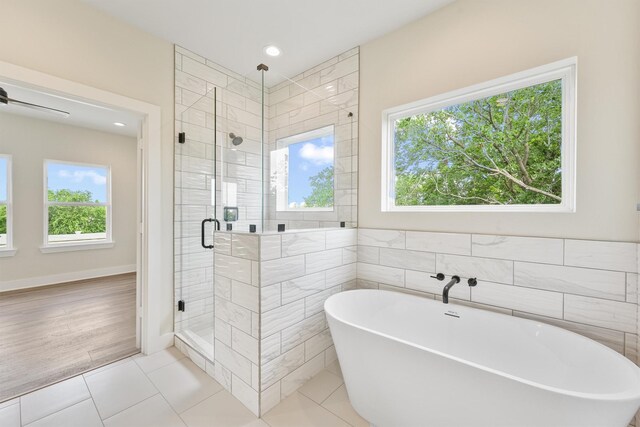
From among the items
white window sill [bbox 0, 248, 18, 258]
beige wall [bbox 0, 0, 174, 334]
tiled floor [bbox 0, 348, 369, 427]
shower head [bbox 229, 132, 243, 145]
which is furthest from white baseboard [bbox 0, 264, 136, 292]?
shower head [bbox 229, 132, 243, 145]

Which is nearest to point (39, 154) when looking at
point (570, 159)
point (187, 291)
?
point (187, 291)

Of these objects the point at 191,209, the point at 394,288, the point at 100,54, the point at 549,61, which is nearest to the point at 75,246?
the point at 191,209

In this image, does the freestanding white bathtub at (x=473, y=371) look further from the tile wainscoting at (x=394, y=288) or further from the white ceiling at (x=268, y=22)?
the white ceiling at (x=268, y=22)

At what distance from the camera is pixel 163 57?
2.33m

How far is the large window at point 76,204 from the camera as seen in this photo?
4324 mm

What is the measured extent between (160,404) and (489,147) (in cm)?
281

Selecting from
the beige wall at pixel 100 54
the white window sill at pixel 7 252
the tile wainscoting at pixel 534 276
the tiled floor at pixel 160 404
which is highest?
the beige wall at pixel 100 54

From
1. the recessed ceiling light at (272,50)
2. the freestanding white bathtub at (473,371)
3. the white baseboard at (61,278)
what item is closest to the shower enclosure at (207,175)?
the recessed ceiling light at (272,50)

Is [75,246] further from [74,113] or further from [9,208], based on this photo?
[74,113]

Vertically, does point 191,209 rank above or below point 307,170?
below

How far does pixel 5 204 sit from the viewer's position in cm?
388

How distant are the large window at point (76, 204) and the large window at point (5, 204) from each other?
1.31 ft

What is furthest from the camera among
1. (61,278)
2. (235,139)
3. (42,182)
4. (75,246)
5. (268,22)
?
(75,246)

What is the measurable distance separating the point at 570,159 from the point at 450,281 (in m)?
1.02
